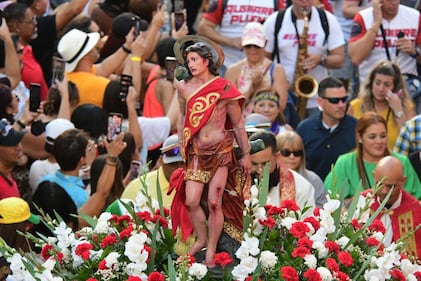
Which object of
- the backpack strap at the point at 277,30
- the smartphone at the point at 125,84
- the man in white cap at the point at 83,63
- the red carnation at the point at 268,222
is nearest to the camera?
the red carnation at the point at 268,222

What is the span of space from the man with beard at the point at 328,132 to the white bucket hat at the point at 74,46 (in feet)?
7.02

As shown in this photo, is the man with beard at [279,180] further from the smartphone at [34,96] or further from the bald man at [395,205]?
the smartphone at [34,96]

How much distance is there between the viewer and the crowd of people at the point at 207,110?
255 inches

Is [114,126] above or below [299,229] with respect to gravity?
below

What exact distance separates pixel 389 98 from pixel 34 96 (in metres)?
3.52

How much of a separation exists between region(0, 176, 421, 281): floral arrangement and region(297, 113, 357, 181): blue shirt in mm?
4249

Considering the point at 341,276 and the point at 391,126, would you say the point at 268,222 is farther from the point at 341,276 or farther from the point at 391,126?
the point at 391,126

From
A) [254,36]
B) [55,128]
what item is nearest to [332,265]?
[55,128]

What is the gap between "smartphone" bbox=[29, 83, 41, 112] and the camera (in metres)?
10.3

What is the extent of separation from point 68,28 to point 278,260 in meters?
6.08

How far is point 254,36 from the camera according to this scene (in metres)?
11.9

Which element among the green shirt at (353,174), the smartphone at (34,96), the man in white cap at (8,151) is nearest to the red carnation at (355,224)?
the green shirt at (353,174)

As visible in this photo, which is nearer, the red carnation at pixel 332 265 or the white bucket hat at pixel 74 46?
the red carnation at pixel 332 265

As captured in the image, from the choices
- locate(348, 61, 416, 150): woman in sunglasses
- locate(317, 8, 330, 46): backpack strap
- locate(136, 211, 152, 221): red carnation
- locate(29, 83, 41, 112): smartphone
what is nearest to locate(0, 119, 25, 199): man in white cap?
locate(29, 83, 41, 112): smartphone
